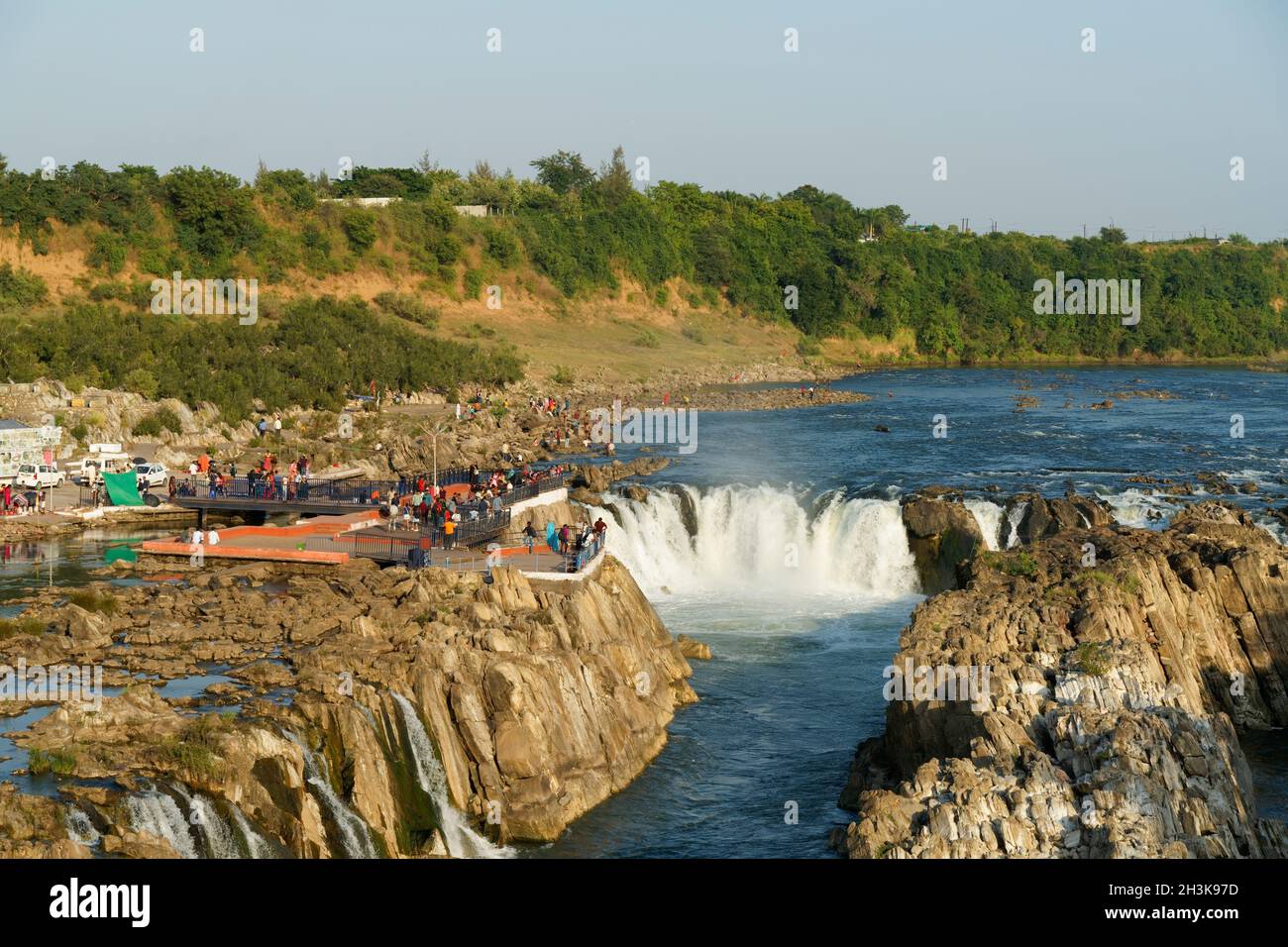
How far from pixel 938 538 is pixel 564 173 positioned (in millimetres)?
126310

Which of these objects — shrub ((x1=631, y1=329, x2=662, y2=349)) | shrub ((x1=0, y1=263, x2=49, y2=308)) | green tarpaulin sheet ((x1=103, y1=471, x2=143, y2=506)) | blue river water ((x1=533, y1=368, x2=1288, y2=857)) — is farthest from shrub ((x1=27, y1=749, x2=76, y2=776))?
shrub ((x1=631, y1=329, x2=662, y2=349))

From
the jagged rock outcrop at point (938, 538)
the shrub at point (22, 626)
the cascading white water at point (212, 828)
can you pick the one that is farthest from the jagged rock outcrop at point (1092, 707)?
the shrub at point (22, 626)

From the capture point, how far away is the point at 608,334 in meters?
128

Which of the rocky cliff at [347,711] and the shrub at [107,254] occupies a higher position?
the shrub at [107,254]

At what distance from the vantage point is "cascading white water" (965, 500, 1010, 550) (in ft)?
171

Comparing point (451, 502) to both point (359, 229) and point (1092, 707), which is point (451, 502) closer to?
point (1092, 707)

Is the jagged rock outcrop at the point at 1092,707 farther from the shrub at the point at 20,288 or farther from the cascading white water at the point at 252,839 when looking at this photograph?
the shrub at the point at 20,288

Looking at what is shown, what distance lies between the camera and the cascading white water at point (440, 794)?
1068 inches

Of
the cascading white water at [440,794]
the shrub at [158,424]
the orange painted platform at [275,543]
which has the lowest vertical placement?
the cascading white water at [440,794]

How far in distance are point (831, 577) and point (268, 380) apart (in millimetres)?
37285

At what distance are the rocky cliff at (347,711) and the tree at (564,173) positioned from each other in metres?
136

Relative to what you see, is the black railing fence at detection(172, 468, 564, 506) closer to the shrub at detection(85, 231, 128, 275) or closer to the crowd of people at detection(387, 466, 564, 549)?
the crowd of people at detection(387, 466, 564, 549)

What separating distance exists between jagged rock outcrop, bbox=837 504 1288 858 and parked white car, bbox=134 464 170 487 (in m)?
30.3
